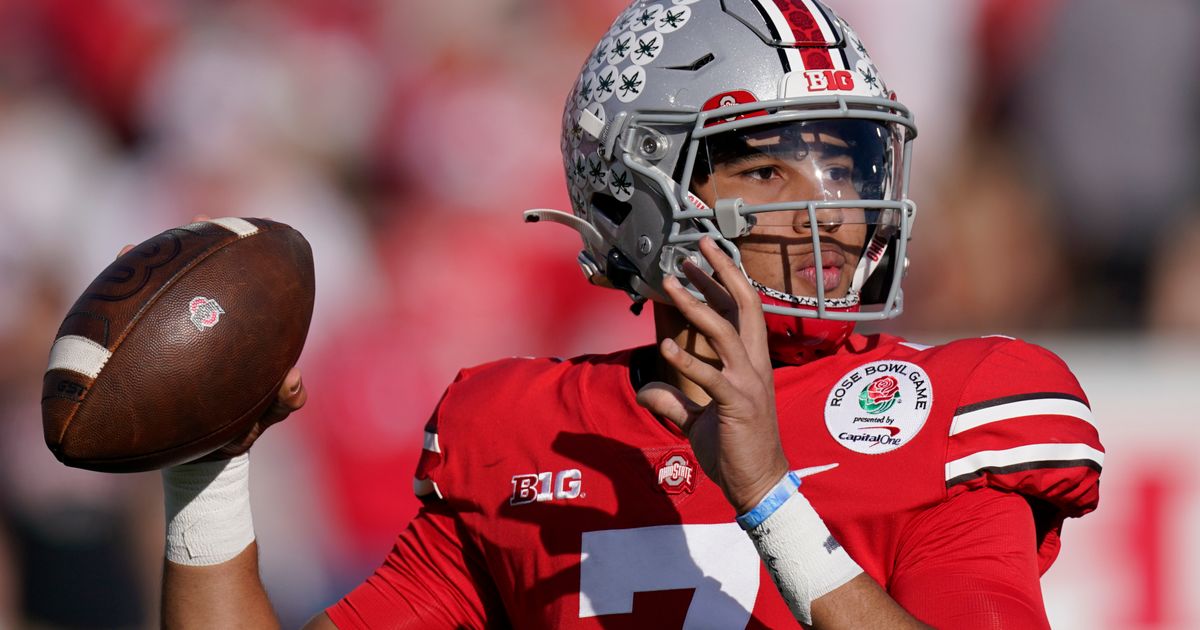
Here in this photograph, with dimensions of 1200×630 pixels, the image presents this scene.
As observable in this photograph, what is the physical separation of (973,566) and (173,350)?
1213 mm

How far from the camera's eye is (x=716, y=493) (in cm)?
207

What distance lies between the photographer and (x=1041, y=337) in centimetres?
437

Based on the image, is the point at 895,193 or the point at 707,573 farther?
the point at 895,193

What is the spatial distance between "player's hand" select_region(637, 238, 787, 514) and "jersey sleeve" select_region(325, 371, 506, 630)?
752 mm

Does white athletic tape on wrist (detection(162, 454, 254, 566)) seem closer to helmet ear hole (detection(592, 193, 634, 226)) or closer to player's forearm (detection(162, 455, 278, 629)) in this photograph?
player's forearm (detection(162, 455, 278, 629))

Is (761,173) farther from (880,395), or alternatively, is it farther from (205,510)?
(205,510)

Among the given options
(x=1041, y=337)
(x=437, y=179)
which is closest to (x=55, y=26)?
(x=437, y=179)

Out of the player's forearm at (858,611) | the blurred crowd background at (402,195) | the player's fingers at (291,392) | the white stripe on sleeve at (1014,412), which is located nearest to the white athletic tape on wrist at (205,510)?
the player's fingers at (291,392)

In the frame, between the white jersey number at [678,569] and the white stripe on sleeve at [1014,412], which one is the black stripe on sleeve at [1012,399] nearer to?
the white stripe on sleeve at [1014,412]

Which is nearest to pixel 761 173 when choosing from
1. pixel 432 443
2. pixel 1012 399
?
pixel 1012 399

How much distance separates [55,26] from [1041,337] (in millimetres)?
4086

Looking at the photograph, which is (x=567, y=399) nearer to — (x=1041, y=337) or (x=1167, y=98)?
(x=1041, y=337)

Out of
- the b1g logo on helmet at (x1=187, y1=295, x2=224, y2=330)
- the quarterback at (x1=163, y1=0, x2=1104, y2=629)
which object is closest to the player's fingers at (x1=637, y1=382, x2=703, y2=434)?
the quarterback at (x1=163, y1=0, x2=1104, y2=629)

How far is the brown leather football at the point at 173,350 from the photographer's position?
205 centimetres
